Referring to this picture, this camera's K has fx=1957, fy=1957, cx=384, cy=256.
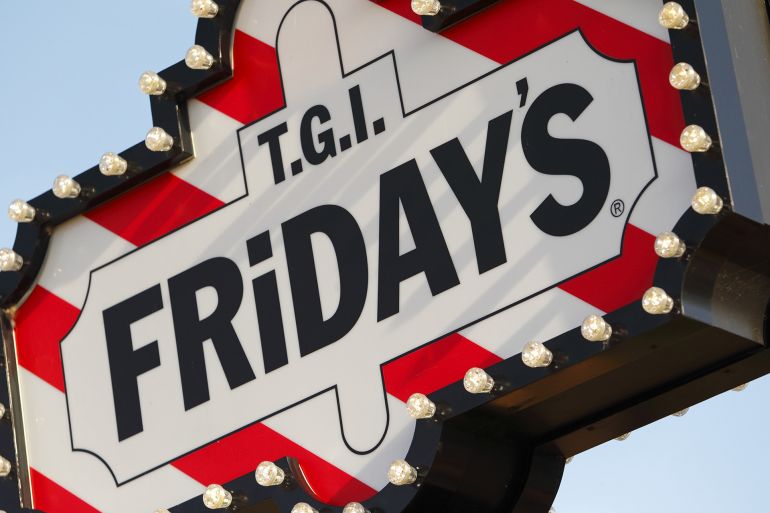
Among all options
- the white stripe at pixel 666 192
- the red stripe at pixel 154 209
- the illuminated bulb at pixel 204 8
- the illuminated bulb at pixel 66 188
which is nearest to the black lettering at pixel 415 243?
the white stripe at pixel 666 192

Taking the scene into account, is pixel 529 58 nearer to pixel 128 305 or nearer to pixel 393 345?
pixel 393 345

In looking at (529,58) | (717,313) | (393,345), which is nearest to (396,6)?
(529,58)

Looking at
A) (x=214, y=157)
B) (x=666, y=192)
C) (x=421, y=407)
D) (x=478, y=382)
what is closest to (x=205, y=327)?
(x=214, y=157)

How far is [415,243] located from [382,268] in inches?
5.2

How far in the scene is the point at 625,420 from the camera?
229 inches

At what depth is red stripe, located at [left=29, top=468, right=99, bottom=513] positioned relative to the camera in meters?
6.53

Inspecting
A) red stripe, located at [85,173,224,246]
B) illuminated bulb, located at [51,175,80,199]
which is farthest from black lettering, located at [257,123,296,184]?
illuminated bulb, located at [51,175,80,199]

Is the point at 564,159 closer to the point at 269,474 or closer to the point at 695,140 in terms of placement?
the point at 695,140

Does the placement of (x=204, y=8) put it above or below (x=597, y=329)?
above

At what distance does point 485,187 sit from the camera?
19.0ft

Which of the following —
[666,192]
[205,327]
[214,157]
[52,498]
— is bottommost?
[52,498]

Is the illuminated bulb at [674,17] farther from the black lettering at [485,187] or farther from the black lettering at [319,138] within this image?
the black lettering at [319,138]

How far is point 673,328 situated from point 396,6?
1.57 m

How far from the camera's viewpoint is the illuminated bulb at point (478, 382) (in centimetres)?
545
